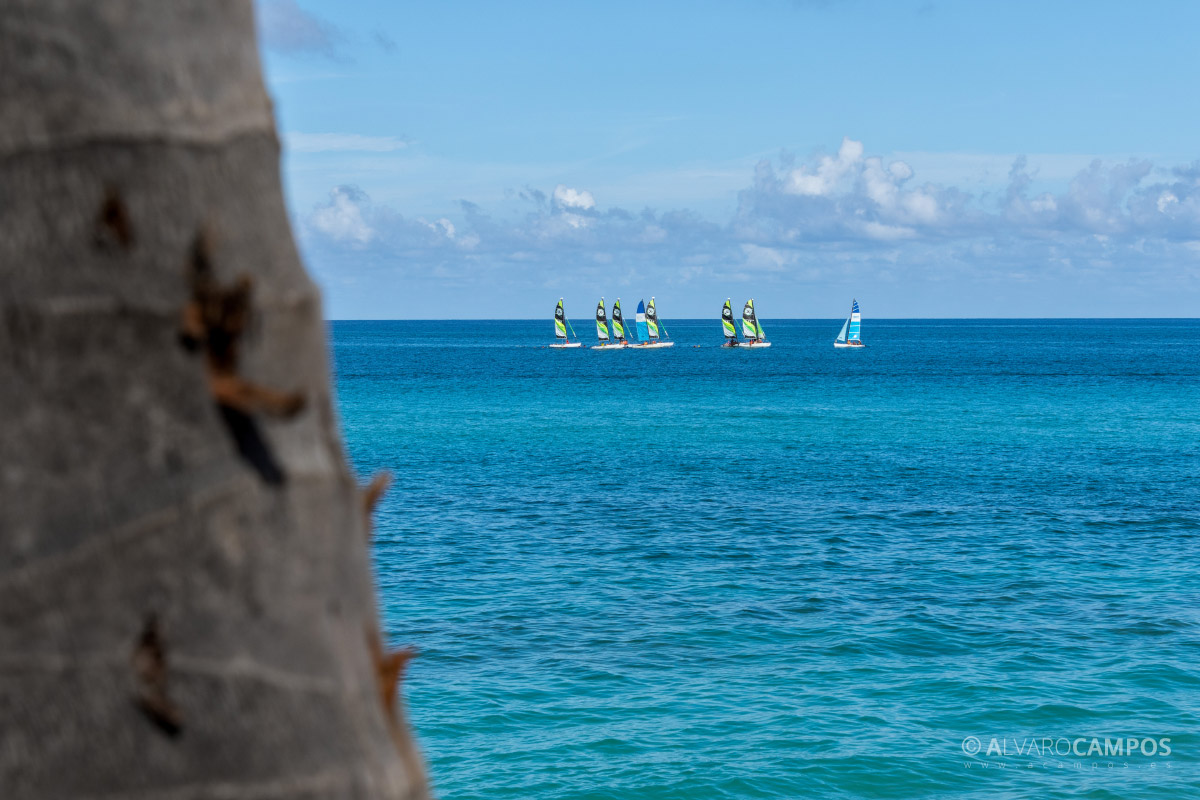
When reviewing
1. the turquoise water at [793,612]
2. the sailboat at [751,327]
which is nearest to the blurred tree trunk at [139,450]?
the turquoise water at [793,612]

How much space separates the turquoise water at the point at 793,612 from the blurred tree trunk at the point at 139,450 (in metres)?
14.2

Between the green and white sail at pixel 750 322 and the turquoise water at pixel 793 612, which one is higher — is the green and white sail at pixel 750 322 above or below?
above

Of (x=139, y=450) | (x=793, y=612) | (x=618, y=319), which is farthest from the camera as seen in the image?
(x=618, y=319)

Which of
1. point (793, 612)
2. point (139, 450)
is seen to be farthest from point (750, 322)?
point (139, 450)

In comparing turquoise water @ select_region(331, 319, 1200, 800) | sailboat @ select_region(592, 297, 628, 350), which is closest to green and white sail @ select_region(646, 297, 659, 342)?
sailboat @ select_region(592, 297, 628, 350)

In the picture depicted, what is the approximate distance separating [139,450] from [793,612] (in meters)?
21.8

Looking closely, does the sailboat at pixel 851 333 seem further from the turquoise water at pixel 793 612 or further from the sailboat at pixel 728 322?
the turquoise water at pixel 793 612

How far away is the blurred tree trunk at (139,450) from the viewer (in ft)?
3.90

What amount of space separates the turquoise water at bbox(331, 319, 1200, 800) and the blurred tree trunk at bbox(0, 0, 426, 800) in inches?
561

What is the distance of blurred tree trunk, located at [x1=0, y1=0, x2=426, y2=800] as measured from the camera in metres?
1.19

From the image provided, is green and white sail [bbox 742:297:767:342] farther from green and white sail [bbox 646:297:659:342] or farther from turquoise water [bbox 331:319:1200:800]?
turquoise water [bbox 331:319:1200:800]

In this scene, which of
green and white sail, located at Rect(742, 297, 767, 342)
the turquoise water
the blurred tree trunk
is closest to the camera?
the blurred tree trunk

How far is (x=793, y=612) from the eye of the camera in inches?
871

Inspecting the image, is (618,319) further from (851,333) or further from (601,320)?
(851,333)
